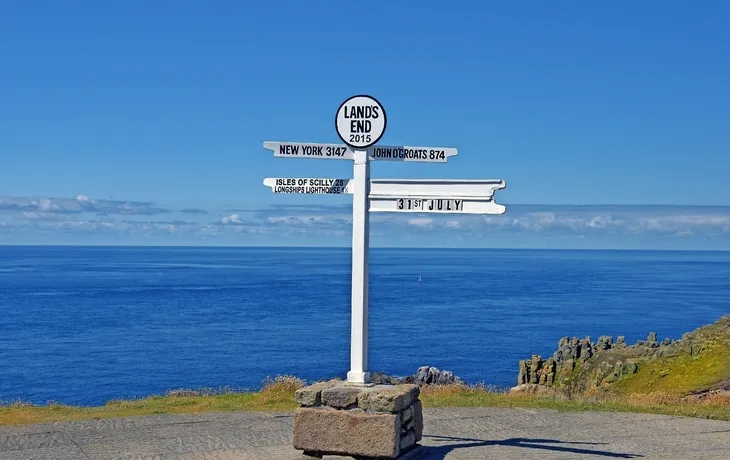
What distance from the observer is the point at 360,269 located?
8805 mm

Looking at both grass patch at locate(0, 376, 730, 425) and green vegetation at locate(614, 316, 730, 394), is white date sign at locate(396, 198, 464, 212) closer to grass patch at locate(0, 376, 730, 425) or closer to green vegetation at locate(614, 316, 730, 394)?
grass patch at locate(0, 376, 730, 425)

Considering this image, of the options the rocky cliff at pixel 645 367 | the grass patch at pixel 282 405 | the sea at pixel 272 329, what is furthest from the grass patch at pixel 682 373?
the sea at pixel 272 329

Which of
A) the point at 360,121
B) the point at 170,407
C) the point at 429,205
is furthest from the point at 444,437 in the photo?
the point at 170,407

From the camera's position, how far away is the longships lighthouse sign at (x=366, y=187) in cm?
877

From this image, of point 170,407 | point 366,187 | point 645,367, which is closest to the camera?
point 366,187

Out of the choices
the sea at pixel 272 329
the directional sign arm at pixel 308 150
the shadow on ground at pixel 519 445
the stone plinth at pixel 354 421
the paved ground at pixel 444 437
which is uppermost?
the directional sign arm at pixel 308 150

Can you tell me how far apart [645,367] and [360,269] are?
18.2 meters

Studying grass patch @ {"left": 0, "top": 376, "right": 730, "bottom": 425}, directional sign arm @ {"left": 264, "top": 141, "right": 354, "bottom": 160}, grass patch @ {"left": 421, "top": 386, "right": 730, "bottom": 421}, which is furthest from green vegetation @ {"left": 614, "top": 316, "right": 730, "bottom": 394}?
directional sign arm @ {"left": 264, "top": 141, "right": 354, "bottom": 160}

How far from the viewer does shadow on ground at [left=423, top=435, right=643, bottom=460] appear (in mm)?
9430

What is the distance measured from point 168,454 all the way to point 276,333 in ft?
187

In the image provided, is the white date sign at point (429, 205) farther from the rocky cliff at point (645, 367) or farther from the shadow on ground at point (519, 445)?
the rocky cliff at point (645, 367)

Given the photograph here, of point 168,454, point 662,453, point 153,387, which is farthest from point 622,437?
point 153,387

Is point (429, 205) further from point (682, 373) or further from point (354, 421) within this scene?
point (682, 373)

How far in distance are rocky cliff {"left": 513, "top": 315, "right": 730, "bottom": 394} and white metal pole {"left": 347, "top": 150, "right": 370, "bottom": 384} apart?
1307 cm
